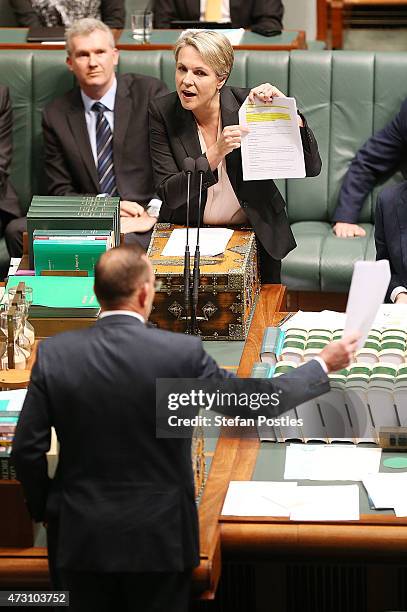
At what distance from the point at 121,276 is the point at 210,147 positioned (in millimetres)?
1834

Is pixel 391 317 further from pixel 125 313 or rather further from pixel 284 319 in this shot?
pixel 125 313

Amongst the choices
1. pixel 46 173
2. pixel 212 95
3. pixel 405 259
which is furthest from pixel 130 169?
pixel 405 259

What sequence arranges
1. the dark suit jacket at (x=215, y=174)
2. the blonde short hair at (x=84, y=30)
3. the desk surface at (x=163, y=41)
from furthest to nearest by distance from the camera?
the desk surface at (x=163, y=41) → the blonde short hair at (x=84, y=30) → the dark suit jacket at (x=215, y=174)

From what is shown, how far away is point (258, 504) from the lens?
126 inches

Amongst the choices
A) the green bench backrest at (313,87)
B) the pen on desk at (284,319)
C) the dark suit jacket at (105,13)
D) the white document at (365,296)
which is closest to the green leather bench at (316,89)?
the green bench backrest at (313,87)

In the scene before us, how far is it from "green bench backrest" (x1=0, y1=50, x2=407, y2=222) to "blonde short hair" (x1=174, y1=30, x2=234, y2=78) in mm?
1368

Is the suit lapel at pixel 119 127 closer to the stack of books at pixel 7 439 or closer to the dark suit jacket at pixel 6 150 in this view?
the dark suit jacket at pixel 6 150

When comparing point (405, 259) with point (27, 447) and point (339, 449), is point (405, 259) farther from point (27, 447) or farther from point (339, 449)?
point (27, 447)

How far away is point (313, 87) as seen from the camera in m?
5.86

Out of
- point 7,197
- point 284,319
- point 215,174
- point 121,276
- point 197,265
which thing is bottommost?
point 7,197

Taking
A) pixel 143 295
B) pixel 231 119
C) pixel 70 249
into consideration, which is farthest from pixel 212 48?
pixel 143 295

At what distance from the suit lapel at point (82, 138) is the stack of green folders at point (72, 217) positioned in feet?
4.20

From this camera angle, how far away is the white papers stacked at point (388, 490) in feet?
10.4

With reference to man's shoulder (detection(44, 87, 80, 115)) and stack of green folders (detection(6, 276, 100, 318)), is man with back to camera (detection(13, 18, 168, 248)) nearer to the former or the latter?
man's shoulder (detection(44, 87, 80, 115))
